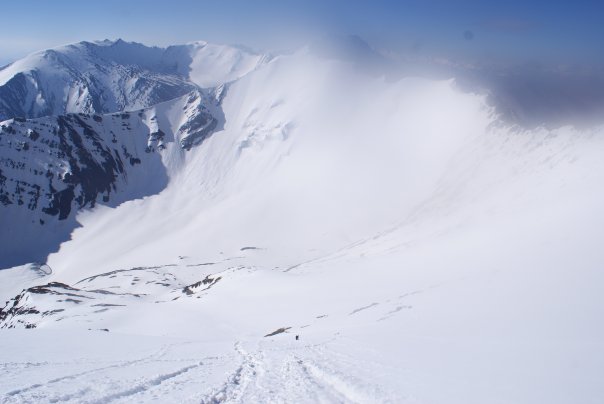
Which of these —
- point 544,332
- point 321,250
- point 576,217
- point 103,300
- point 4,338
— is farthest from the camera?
point 321,250

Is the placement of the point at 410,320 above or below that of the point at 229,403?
above

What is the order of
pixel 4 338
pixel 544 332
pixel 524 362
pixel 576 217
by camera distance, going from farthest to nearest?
pixel 576 217 < pixel 4 338 < pixel 544 332 < pixel 524 362

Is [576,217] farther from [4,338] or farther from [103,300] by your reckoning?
[103,300]

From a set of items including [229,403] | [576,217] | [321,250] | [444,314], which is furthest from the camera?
[321,250]

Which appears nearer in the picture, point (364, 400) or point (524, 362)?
point (364, 400)

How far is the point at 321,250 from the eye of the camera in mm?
191250

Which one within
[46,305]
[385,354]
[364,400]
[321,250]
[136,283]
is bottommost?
[364,400]

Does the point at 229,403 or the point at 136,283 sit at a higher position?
the point at 136,283

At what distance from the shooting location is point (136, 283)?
14888 centimetres

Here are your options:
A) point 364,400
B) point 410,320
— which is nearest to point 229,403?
point 364,400

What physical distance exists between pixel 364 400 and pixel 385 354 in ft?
32.2

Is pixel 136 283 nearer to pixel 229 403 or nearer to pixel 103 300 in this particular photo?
pixel 103 300

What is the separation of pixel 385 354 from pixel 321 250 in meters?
166

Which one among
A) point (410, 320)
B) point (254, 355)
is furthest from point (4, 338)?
point (410, 320)
